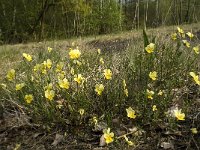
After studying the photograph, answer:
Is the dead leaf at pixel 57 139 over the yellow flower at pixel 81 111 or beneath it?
beneath

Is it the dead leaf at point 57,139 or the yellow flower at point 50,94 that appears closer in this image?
the yellow flower at point 50,94

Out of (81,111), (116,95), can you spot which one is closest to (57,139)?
(81,111)

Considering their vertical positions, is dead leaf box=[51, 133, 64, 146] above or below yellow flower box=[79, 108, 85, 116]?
below

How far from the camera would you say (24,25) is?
25.0 meters

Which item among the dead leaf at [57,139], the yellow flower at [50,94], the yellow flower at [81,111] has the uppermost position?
the yellow flower at [50,94]

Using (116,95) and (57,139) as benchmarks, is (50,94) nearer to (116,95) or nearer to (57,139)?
(57,139)

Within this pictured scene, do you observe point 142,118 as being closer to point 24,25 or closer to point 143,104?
point 143,104

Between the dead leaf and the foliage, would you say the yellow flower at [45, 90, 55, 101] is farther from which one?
the dead leaf

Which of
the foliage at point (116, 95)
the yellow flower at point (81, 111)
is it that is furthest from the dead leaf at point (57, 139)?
the yellow flower at point (81, 111)

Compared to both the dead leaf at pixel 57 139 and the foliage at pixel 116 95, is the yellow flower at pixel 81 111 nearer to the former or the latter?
the foliage at pixel 116 95

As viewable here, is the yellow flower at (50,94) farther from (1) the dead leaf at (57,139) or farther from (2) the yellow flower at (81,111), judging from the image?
(1) the dead leaf at (57,139)

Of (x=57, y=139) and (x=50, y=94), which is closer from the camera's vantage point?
(x=50, y=94)

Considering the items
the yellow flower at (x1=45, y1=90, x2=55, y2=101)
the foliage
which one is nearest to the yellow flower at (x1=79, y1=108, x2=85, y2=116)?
the foliage

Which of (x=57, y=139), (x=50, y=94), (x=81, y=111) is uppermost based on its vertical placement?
(x=50, y=94)
